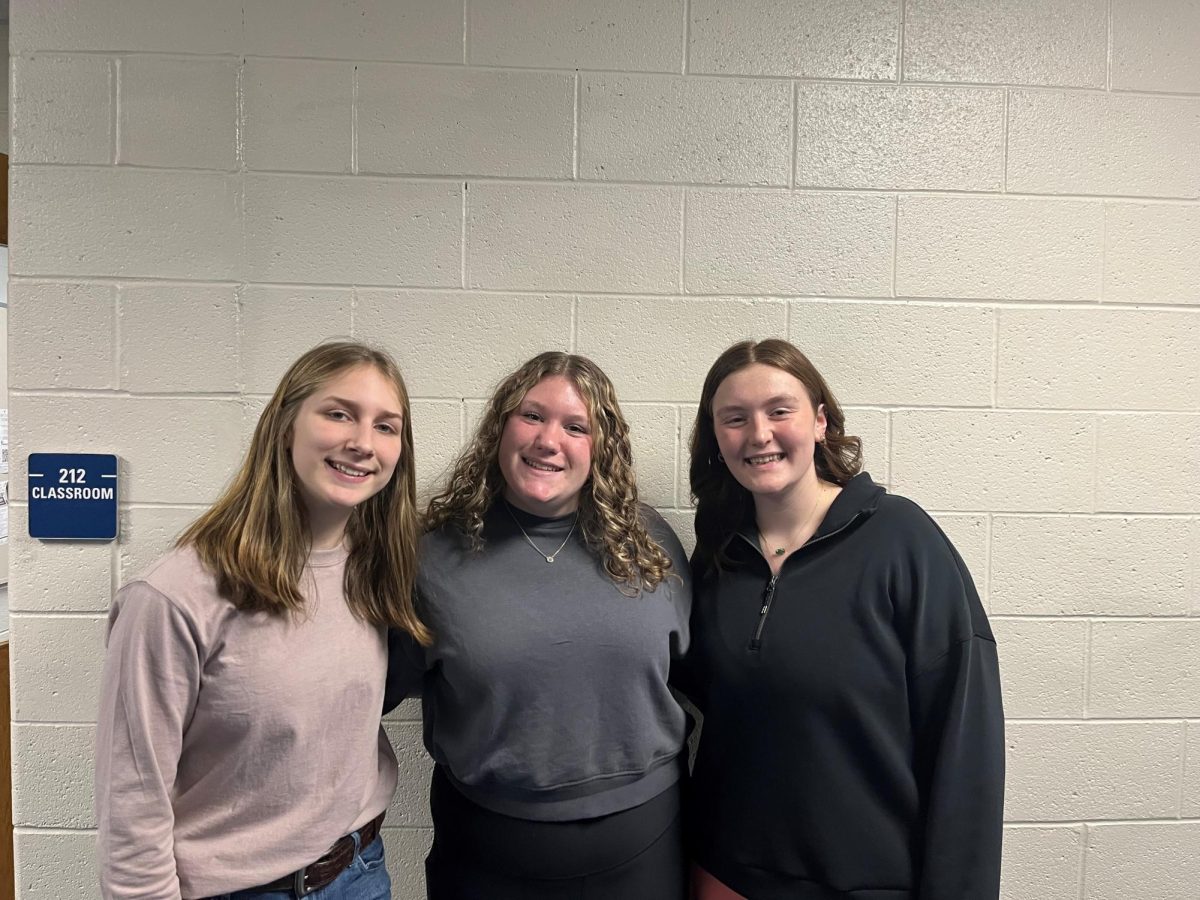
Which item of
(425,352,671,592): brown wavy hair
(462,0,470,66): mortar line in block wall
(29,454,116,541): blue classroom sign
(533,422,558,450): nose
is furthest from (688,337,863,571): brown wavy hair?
(29,454,116,541): blue classroom sign

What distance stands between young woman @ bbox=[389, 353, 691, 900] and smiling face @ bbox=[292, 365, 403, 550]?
210mm

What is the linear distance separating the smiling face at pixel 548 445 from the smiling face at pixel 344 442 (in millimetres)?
215

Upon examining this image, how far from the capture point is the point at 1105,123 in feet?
5.52

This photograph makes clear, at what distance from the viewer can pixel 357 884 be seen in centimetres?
122

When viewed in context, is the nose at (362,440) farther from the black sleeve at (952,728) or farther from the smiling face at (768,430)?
the black sleeve at (952,728)

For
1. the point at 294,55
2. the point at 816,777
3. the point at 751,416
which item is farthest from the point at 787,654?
the point at 294,55

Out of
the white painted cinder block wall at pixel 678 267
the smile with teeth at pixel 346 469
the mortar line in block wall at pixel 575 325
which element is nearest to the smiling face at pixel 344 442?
the smile with teeth at pixel 346 469

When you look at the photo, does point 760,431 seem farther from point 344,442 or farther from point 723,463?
point 344,442

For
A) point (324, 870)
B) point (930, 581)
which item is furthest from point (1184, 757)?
point (324, 870)

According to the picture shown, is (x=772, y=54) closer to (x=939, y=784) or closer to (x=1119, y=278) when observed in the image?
(x=1119, y=278)

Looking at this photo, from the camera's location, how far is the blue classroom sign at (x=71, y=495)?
1551mm

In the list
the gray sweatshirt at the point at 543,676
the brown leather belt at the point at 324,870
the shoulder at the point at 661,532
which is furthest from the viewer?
the shoulder at the point at 661,532

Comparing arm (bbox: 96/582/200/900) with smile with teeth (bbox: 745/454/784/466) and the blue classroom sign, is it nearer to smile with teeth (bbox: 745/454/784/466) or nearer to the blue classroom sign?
the blue classroom sign

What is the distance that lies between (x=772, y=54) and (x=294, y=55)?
1.08 m
